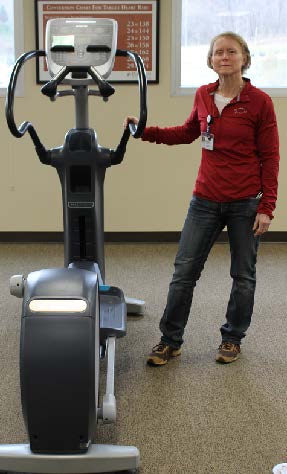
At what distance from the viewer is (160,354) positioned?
2.95m

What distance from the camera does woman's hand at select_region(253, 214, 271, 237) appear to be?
269cm

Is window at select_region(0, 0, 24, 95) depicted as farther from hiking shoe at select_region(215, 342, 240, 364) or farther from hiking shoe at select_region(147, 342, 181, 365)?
hiking shoe at select_region(215, 342, 240, 364)

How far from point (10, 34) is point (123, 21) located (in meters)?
→ 0.88

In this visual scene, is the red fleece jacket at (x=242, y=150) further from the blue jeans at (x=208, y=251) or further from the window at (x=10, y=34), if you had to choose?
the window at (x=10, y=34)

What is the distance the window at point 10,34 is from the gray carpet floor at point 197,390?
69.2 inches

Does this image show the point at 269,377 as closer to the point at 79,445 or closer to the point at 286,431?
the point at 286,431

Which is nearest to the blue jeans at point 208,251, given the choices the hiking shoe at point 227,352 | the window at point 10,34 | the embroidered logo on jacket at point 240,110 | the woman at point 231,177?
the woman at point 231,177

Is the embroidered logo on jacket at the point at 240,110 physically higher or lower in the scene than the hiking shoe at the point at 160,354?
higher

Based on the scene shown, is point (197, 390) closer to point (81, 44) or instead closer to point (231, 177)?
point (231, 177)

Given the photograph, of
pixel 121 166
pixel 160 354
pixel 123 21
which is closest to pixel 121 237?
pixel 121 166

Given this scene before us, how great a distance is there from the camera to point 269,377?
285 centimetres

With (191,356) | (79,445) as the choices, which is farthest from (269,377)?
(79,445)

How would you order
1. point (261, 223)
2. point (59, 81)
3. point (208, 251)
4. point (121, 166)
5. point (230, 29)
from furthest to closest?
Answer: point (121, 166) < point (230, 29) < point (208, 251) < point (261, 223) < point (59, 81)

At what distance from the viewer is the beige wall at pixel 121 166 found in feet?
16.1
